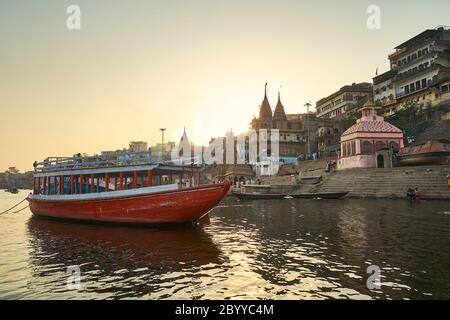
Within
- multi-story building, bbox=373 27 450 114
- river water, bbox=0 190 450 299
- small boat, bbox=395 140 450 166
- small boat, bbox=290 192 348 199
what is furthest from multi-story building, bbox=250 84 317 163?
river water, bbox=0 190 450 299

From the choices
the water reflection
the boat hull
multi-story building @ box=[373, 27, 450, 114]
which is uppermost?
multi-story building @ box=[373, 27, 450, 114]

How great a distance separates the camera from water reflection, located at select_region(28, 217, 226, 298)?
354 inches

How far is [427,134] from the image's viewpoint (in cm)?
4772

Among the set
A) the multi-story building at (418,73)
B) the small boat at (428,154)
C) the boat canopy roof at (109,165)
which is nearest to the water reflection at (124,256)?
the boat canopy roof at (109,165)

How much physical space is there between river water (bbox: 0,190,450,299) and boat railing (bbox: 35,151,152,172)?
166 inches

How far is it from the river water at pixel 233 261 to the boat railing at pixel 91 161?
422cm

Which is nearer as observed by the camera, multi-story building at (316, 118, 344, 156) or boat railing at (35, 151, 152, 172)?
boat railing at (35, 151, 152, 172)

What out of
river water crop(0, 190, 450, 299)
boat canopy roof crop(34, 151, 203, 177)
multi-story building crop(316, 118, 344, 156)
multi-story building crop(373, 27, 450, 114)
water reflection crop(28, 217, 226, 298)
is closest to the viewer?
river water crop(0, 190, 450, 299)

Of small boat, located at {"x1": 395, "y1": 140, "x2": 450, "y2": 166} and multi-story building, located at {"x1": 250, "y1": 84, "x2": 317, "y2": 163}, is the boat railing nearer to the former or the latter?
small boat, located at {"x1": 395, "y1": 140, "x2": 450, "y2": 166}

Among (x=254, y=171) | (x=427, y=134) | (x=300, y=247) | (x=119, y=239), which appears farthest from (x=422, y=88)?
(x=119, y=239)

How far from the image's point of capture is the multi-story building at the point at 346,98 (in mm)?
79375

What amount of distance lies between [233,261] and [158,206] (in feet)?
25.9
